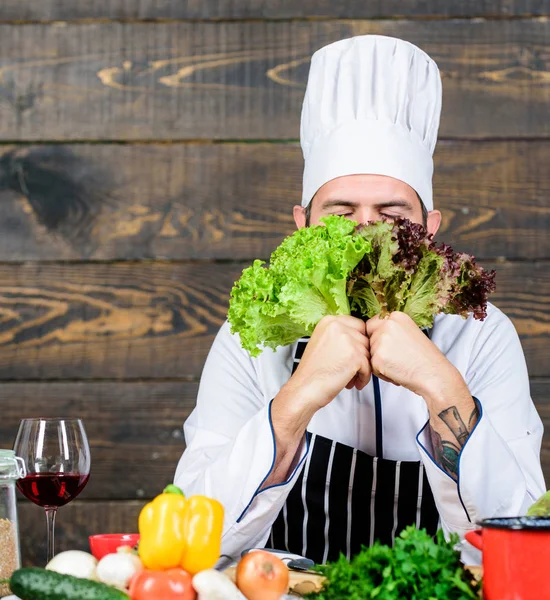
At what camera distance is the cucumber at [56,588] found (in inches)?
30.5

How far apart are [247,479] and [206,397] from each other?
15.6 inches

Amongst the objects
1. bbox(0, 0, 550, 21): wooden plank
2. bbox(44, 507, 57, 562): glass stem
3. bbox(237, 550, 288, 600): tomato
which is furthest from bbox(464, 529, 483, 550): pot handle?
bbox(0, 0, 550, 21): wooden plank

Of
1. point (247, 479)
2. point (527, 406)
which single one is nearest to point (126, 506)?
point (247, 479)

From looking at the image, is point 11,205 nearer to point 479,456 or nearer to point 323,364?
point 323,364

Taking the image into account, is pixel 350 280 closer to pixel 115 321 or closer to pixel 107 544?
pixel 107 544

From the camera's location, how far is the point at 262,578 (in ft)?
2.72

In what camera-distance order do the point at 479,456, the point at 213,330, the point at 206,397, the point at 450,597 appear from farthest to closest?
the point at 213,330 < the point at 206,397 < the point at 479,456 < the point at 450,597

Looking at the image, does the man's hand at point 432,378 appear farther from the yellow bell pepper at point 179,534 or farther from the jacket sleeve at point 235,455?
the yellow bell pepper at point 179,534

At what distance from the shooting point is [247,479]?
1.29 m

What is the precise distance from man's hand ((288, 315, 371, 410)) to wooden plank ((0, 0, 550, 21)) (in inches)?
40.5

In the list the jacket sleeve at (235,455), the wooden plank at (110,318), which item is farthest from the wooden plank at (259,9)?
the jacket sleeve at (235,455)

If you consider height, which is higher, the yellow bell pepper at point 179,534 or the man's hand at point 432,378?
the man's hand at point 432,378

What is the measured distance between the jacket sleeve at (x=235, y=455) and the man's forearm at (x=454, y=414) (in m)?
0.22

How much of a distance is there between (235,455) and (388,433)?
0.41 metres
